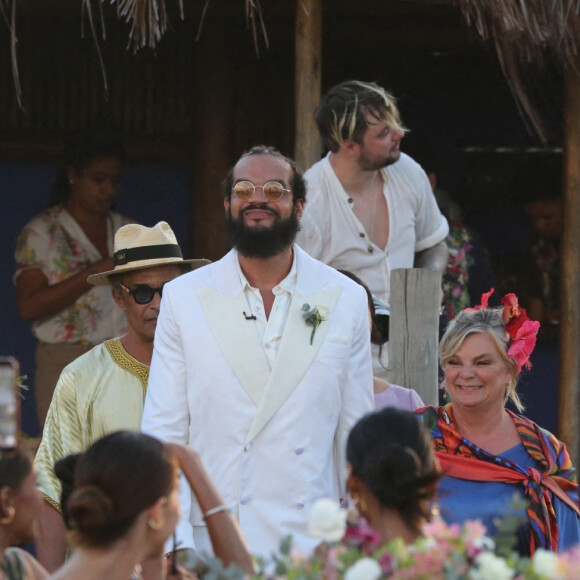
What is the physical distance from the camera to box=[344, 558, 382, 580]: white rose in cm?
296

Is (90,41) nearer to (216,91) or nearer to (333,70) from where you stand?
(216,91)

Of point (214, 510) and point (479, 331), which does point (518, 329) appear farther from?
point (214, 510)

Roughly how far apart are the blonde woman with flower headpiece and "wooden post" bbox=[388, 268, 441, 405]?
197 mm

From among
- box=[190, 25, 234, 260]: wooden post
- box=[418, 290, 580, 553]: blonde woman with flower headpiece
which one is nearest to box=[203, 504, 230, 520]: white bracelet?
box=[418, 290, 580, 553]: blonde woman with flower headpiece

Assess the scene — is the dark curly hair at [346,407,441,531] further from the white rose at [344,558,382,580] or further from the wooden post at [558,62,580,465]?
the wooden post at [558,62,580,465]

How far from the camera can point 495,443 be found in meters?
5.18

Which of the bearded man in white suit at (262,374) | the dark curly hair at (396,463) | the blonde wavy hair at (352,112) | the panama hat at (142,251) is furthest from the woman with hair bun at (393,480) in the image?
the blonde wavy hair at (352,112)

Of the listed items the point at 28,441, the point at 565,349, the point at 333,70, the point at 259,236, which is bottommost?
the point at 28,441

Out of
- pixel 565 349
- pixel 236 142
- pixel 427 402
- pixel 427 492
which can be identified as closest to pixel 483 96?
pixel 236 142

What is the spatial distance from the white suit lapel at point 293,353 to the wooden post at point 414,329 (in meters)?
0.76

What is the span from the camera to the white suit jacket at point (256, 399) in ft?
15.0

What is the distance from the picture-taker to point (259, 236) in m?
4.84

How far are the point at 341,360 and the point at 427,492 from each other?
1.21 m

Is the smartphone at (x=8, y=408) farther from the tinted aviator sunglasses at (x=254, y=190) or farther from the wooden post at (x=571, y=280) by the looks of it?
the wooden post at (x=571, y=280)
